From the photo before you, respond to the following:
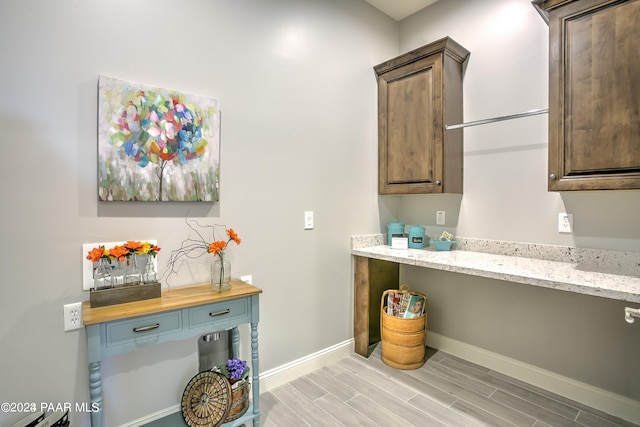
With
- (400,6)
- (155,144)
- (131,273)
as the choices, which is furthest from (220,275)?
(400,6)

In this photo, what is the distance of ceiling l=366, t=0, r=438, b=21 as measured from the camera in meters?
2.71

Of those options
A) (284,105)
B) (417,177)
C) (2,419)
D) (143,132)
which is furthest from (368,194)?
(2,419)

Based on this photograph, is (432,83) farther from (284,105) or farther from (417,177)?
(284,105)

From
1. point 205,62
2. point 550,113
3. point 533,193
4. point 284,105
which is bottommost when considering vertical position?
point 533,193

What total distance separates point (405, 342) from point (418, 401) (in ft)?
1.40

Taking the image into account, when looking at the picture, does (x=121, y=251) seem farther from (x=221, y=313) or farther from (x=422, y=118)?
(x=422, y=118)

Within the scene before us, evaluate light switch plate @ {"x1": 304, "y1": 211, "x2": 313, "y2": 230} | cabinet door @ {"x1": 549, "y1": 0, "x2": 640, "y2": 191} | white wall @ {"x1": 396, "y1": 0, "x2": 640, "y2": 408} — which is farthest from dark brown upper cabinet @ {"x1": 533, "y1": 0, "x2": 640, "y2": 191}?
light switch plate @ {"x1": 304, "y1": 211, "x2": 313, "y2": 230}

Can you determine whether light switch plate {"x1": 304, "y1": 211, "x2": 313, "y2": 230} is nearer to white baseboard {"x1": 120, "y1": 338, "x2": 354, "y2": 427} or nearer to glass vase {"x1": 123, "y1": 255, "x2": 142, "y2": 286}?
white baseboard {"x1": 120, "y1": 338, "x2": 354, "y2": 427}

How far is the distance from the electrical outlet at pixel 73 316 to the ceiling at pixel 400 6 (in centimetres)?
288

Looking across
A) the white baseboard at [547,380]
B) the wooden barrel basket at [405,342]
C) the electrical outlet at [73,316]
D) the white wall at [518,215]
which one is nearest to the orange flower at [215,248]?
the electrical outlet at [73,316]

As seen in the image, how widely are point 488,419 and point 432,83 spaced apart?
2.16 m

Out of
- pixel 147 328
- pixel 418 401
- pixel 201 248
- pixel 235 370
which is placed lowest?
pixel 418 401

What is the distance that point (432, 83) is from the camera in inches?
94.6

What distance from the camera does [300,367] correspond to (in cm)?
234
